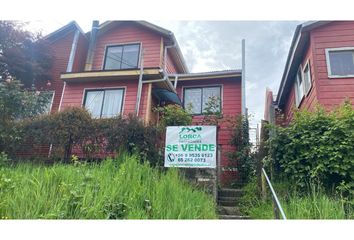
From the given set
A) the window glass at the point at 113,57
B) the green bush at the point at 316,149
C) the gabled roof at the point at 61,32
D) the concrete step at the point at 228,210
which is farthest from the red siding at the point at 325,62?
the gabled roof at the point at 61,32

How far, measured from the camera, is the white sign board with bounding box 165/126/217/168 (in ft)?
18.7

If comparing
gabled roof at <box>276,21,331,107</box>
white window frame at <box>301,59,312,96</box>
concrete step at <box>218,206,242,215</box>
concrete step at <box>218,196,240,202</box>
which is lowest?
concrete step at <box>218,206,242,215</box>

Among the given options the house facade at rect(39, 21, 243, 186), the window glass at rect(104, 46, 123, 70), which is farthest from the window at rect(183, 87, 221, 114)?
the window glass at rect(104, 46, 123, 70)

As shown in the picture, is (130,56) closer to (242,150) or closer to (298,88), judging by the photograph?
(242,150)

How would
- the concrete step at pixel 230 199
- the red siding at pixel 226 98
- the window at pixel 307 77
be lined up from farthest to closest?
1. the red siding at pixel 226 98
2. the window at pixel 307 77
3. the concrete step at pixel 230 199

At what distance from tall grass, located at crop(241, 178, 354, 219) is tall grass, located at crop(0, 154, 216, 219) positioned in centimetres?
89

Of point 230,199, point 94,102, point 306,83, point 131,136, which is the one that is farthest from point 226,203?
point 94,102

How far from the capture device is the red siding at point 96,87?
9.00m

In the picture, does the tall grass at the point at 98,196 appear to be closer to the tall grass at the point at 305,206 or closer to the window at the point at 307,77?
the tall grass at the point at 305,206

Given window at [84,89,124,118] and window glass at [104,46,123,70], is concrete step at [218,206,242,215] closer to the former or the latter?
window at [84,89,124,118]

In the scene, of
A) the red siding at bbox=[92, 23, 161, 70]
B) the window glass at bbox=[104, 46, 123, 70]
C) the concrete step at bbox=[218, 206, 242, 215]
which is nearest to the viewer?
the concrete step at bbox=[218, 206, 242, 215]

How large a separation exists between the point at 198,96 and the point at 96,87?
3875 millimetres
